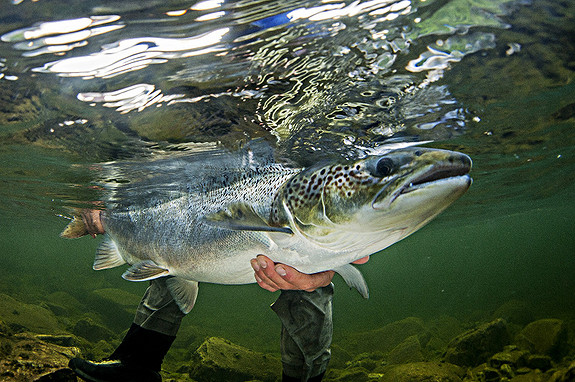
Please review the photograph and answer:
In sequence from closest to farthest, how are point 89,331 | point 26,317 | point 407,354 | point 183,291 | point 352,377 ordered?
point 183,291, point 352,377, point 26,317, point 407,354, point 89,331

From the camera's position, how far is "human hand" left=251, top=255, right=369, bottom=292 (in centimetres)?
328

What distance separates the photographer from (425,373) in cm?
669

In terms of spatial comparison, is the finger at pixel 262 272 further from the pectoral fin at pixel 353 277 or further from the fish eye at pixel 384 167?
the fish eye at pixel 384 167

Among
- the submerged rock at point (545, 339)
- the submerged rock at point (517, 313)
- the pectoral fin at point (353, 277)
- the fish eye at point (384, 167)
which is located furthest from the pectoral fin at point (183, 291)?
the submerged rock at point (517, 313)

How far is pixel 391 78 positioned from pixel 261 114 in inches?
76.7

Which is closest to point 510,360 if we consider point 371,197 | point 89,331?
point 371,197

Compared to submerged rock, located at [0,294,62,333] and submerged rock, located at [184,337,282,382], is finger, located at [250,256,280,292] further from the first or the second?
submerged rock, located at [0,294,62,333]

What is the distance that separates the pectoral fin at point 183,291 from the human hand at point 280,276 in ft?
3.96

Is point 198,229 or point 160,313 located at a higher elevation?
point 198,229

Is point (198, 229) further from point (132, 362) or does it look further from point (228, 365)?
point (228, 365)

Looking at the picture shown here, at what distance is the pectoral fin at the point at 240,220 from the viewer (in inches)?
111

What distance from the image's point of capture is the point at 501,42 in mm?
4211

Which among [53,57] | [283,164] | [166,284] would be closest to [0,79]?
[53,57]

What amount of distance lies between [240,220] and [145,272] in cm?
151
